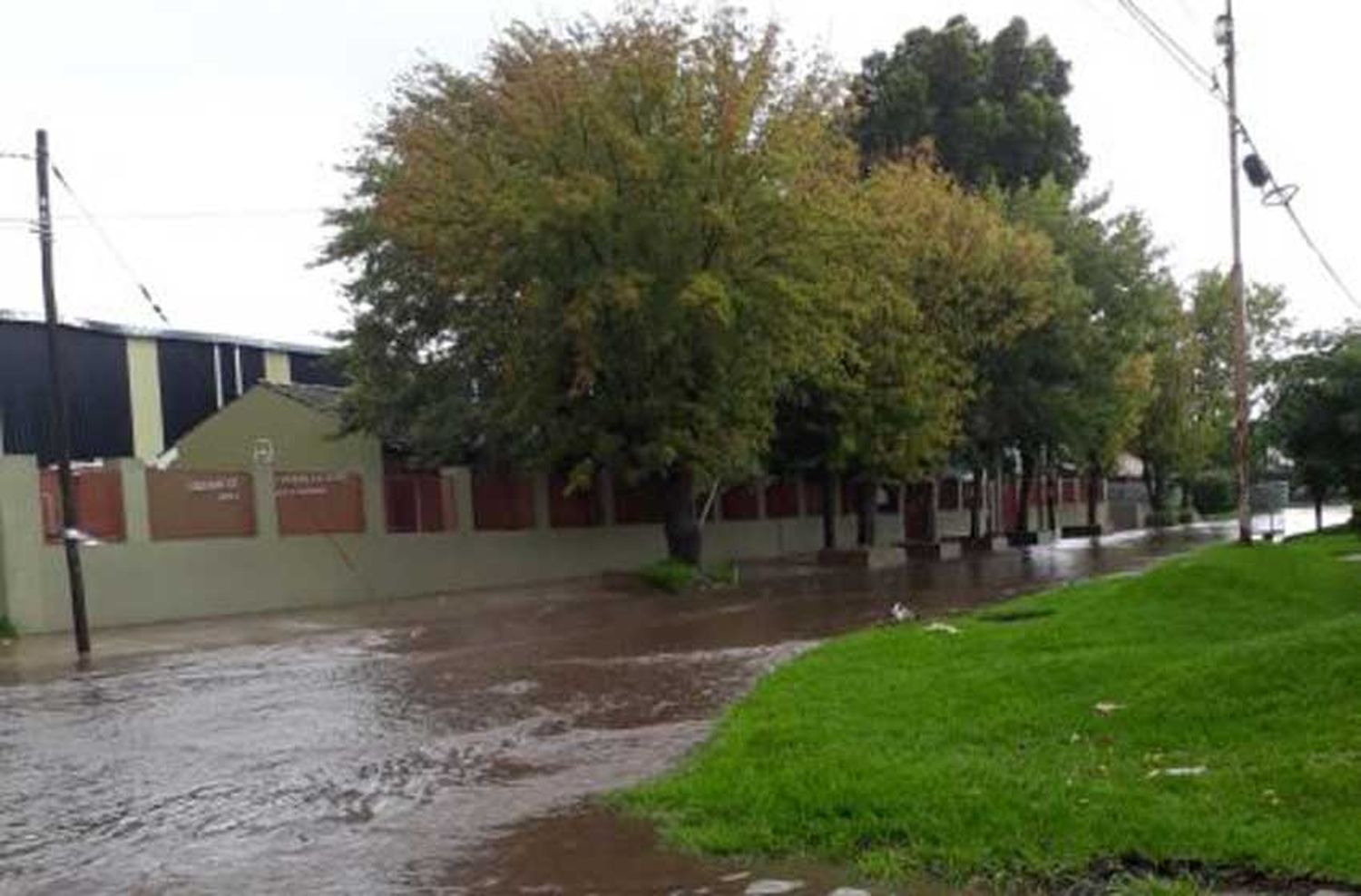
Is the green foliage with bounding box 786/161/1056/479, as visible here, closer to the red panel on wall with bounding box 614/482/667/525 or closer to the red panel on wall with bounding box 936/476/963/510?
the red panel on wall with bounding box 614/482/667/525

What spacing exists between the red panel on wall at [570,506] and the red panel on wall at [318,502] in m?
6.22

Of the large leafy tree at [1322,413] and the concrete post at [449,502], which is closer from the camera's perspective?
the large leafy tree at [1322,413]

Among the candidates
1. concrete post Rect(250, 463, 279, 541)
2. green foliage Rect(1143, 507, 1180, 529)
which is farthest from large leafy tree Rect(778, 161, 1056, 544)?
Answer: green foliage Rect(1143, 507, 1180, 529)

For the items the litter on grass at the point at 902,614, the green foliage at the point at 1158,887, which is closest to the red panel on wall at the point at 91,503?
the litter on grass at the point at 902,614

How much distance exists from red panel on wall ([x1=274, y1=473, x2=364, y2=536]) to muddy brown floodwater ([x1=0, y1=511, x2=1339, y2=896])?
4.31m

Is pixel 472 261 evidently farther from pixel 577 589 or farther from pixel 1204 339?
pixel 1204 339

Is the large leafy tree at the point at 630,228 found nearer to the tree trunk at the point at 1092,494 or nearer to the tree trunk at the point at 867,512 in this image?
the tree trunk at the point at 867,512

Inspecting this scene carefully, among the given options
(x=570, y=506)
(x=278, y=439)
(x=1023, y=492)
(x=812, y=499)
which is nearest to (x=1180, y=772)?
(x=570, y=506)

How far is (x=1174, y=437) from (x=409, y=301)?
37.7 meters

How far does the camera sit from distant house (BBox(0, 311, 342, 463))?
39.8 meters

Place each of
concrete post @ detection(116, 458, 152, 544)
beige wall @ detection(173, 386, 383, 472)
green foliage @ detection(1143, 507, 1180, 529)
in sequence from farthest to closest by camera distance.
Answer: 1. green foliage @ detection(1143, 507, 1180, 529)
2. beige wall @ detection(173, 386, 383, 472)
3. concrete post @ detection(116, 458, 152, 544)

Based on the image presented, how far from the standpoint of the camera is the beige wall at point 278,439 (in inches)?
1473

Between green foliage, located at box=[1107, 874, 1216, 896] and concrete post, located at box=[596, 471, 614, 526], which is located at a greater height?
concrete post, located at box=[596, 471, 614, 526]

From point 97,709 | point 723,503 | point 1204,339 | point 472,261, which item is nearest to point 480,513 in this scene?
point 472,261
